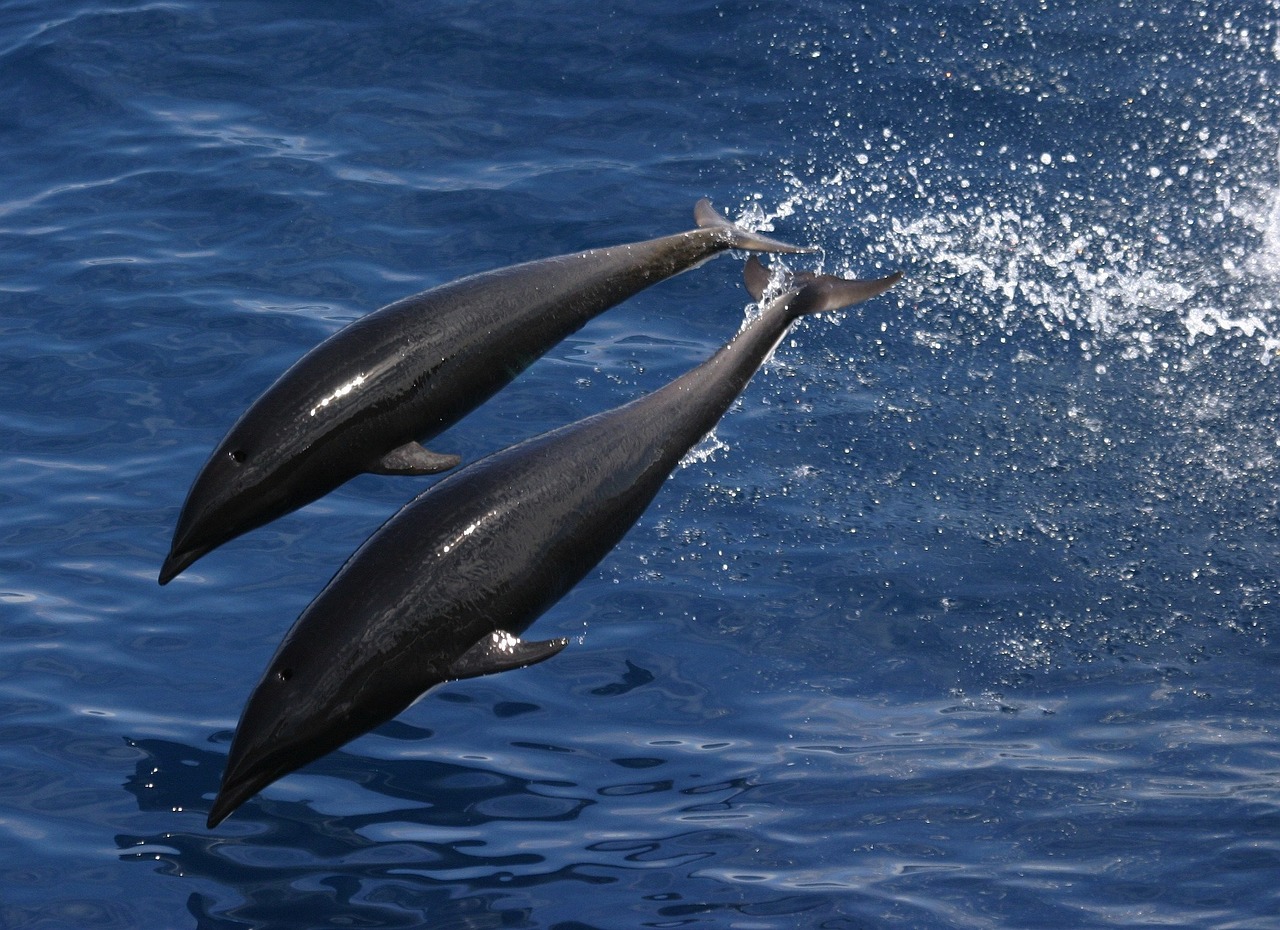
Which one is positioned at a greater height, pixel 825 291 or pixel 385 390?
pixel 825 291

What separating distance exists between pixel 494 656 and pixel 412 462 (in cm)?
94

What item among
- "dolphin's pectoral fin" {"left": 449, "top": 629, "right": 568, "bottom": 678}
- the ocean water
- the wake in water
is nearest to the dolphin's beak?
"dolphin's pectoral fin" {"left": 449, "top": 629, "right": 568, "bottom": 678}

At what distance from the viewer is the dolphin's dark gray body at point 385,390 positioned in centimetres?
551

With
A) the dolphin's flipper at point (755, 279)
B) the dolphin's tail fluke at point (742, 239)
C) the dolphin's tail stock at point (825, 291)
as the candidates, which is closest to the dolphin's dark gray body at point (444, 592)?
the dolphin's tail stock at point (825, 291)

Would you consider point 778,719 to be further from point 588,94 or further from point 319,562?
point 588,94

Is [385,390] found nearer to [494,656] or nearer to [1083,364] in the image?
[494,656]

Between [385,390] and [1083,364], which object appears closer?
[385,390]

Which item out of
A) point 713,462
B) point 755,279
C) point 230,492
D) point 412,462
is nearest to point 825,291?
point 755,279

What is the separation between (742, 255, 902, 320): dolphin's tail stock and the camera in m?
6.75

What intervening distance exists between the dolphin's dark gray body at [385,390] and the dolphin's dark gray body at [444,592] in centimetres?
44

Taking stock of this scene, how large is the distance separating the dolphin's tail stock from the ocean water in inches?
77.4

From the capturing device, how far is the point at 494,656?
17.1ft

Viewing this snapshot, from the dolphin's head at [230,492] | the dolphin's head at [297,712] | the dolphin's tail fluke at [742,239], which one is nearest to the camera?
the dolphin's head at [297,712]

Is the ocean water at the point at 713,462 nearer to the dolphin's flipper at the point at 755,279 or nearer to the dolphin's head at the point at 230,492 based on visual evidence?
the dolphin's head at the point at 230,492
